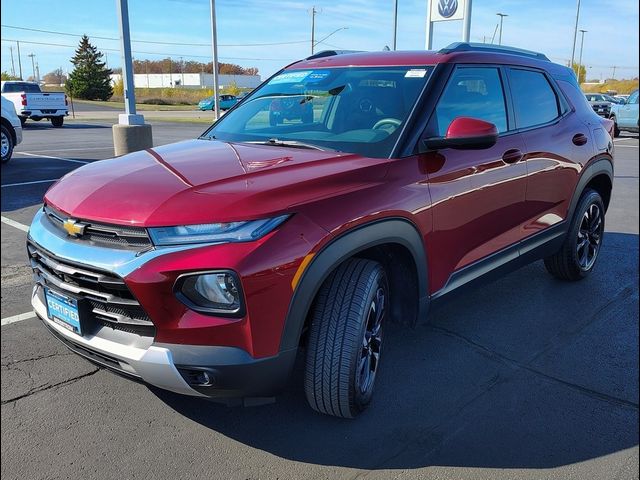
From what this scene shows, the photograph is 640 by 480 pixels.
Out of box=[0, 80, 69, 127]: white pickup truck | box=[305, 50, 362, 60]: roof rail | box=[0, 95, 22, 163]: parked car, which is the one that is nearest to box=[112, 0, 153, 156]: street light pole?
box=[0, 95, 22, 163]: parked car

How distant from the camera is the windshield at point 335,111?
3408mm

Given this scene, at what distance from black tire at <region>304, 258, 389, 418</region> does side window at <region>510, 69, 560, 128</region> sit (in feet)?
6.64

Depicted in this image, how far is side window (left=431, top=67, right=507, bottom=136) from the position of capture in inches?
139

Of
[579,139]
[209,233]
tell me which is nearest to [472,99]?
[579,139]

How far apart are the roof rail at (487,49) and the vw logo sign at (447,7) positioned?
16.3 meters

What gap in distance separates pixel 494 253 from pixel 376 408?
4.56ft

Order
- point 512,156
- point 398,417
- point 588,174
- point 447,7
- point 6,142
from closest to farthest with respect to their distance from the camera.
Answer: point 398,417 → point 512,156 → point 588,174 → point 6,142 → point 447,7

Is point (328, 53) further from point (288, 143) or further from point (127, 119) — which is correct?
point (127, 119)

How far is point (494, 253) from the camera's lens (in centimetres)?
386

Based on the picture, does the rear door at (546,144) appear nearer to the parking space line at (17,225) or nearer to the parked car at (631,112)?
the parked car at (631,112)

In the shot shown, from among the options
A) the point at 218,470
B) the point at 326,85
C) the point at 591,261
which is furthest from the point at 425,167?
the point at 591,261

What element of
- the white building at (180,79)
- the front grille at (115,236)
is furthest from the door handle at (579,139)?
the white building at (180,79)

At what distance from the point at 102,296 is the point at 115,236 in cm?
26

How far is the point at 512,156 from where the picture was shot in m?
3.89
